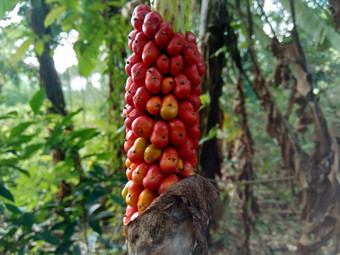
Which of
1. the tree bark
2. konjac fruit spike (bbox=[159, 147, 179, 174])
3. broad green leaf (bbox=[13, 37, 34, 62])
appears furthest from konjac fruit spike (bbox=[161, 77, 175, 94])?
broad green leaf (bbox=[13, 37, 34, 62])

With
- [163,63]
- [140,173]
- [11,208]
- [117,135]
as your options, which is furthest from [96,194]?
[163,63]

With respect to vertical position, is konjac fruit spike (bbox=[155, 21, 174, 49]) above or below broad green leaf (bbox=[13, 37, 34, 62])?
below

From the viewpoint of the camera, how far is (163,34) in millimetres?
969

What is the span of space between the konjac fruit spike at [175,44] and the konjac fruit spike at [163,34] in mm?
16

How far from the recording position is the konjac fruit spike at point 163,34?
971 mm

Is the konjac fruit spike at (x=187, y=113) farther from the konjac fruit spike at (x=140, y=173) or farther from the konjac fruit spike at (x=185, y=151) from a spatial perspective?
the konjac fruit spike at (x=140, y=173)

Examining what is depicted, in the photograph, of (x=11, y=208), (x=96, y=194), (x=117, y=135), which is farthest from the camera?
(x=117, y=135)

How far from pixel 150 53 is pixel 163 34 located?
0.27ft

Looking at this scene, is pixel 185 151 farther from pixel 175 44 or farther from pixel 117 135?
pixel 117 135

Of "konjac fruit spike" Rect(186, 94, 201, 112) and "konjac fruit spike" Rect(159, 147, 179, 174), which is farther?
"konjac fruit spike" Rect(186, 94, 201, 112)

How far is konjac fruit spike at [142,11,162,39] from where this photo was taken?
3.21 feet

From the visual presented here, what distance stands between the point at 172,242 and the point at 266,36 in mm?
2486

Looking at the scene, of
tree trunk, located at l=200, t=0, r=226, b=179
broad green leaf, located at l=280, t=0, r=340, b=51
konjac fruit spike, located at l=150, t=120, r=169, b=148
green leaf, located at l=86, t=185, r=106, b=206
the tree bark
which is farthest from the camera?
broad green leaf, located at l=280, t=0, r=340, b=51

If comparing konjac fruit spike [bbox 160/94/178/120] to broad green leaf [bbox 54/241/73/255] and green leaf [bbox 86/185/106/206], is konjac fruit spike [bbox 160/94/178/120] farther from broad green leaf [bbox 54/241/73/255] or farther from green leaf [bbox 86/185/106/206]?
broad green leaf [bbox 54/241/73/255]
